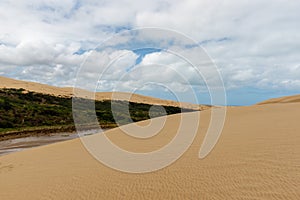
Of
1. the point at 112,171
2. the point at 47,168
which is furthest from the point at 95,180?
the point at 47,168

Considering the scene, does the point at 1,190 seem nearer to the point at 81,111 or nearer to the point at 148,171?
the point at 148,171

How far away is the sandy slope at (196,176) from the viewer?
4652mm

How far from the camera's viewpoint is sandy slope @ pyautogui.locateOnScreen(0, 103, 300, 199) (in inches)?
183

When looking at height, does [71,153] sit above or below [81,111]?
below

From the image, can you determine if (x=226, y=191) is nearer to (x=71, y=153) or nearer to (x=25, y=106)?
(x=71, y=153)

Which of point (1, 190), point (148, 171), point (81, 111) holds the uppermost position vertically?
→ point (81, 111)

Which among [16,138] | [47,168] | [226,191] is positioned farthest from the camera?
[16,138]

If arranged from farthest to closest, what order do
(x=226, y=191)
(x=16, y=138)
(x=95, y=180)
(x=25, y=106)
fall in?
1. (x=25, y=106)
2. (x=16, y=138)
3. (x=95, y=180)
4. (x=226, y=191)

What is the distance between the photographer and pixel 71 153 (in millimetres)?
10594

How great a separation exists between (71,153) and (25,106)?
2836cm

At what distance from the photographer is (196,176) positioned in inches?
217

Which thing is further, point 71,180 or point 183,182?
point 71,180

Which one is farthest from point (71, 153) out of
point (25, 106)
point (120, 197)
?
point (25, 106)

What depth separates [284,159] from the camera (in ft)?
18.6
